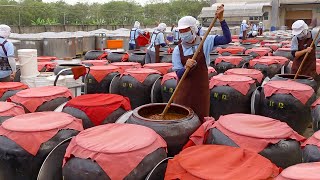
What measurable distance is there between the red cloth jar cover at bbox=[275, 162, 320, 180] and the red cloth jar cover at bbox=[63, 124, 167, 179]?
40.3 inches

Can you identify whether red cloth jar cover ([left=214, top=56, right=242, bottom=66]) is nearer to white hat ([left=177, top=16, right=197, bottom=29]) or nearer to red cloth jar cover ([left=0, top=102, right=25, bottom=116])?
white hat ([left=177, top=16, right=197, bottom=29])

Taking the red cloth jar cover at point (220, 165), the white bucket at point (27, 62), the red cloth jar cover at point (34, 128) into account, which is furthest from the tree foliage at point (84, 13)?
the red cloth jar cover at point (220, 165)

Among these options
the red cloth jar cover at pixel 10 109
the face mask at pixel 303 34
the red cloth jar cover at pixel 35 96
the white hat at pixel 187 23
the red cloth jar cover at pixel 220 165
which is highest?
the white hat at pixel 187 23

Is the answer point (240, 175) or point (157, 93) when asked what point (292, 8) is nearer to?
point (157, 93)

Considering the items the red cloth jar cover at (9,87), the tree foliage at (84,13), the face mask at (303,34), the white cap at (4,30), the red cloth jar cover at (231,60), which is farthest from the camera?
the tree foliage at (84,13)

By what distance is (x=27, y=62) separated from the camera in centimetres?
595

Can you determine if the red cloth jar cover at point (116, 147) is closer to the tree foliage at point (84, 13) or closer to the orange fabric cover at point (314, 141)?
the orange fabric cover at point (314, 141)

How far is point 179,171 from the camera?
237 cm

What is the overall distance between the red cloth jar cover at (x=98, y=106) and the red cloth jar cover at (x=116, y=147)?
797 mm

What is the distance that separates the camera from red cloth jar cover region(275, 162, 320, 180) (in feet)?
6.73

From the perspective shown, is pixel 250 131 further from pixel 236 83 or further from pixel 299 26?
pixel 299 26

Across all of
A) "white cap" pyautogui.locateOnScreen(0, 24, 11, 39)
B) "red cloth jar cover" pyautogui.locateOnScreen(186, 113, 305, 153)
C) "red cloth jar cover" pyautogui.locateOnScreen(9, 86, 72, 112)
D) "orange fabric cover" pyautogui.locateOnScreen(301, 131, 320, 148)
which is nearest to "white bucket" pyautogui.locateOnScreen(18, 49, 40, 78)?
"white cap" pyautogui.locateOnScreen(0, 24, 11, 39)

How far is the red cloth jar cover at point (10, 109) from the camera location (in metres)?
3.77

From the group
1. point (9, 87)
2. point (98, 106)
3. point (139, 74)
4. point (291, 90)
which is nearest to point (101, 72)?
point (139, 74)
